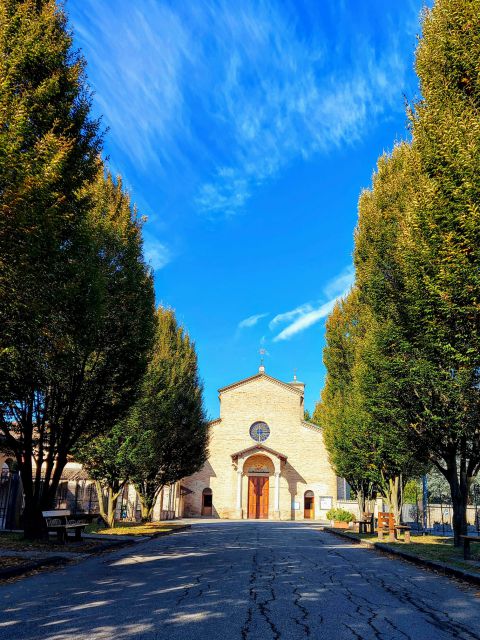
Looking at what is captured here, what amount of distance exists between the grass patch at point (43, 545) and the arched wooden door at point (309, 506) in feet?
114

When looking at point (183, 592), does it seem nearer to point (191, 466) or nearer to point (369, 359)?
point (369, 359)

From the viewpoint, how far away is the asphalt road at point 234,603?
5066 mm

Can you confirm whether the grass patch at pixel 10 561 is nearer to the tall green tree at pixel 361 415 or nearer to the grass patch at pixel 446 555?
the grass patch at pixel 446 555

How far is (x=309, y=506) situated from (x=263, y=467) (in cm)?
538

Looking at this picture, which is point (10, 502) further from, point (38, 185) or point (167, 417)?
point (38, 185)

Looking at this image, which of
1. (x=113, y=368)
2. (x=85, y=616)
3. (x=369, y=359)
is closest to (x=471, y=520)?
(x=369, y=359)

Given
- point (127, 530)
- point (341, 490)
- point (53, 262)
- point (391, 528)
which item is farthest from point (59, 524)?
point (341, 490)

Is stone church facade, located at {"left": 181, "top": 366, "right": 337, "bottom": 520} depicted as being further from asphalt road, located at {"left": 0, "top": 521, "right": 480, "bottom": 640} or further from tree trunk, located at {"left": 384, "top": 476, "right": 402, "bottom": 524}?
asphalt road, located at {"left": 0, "top": 521, "right": 480, "bottom": 640}

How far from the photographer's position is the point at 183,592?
7.17m

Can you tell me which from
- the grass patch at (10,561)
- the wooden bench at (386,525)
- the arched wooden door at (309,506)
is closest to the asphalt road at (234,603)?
the grass patch at (10,561)

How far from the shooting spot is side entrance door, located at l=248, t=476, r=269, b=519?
149ft

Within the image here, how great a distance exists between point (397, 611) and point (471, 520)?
94.7 feet

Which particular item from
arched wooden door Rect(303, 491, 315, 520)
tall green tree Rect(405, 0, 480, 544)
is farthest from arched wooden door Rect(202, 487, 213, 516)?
tall green tree Rect(405, 0, 480, 544)

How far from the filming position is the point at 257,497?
150 ft
